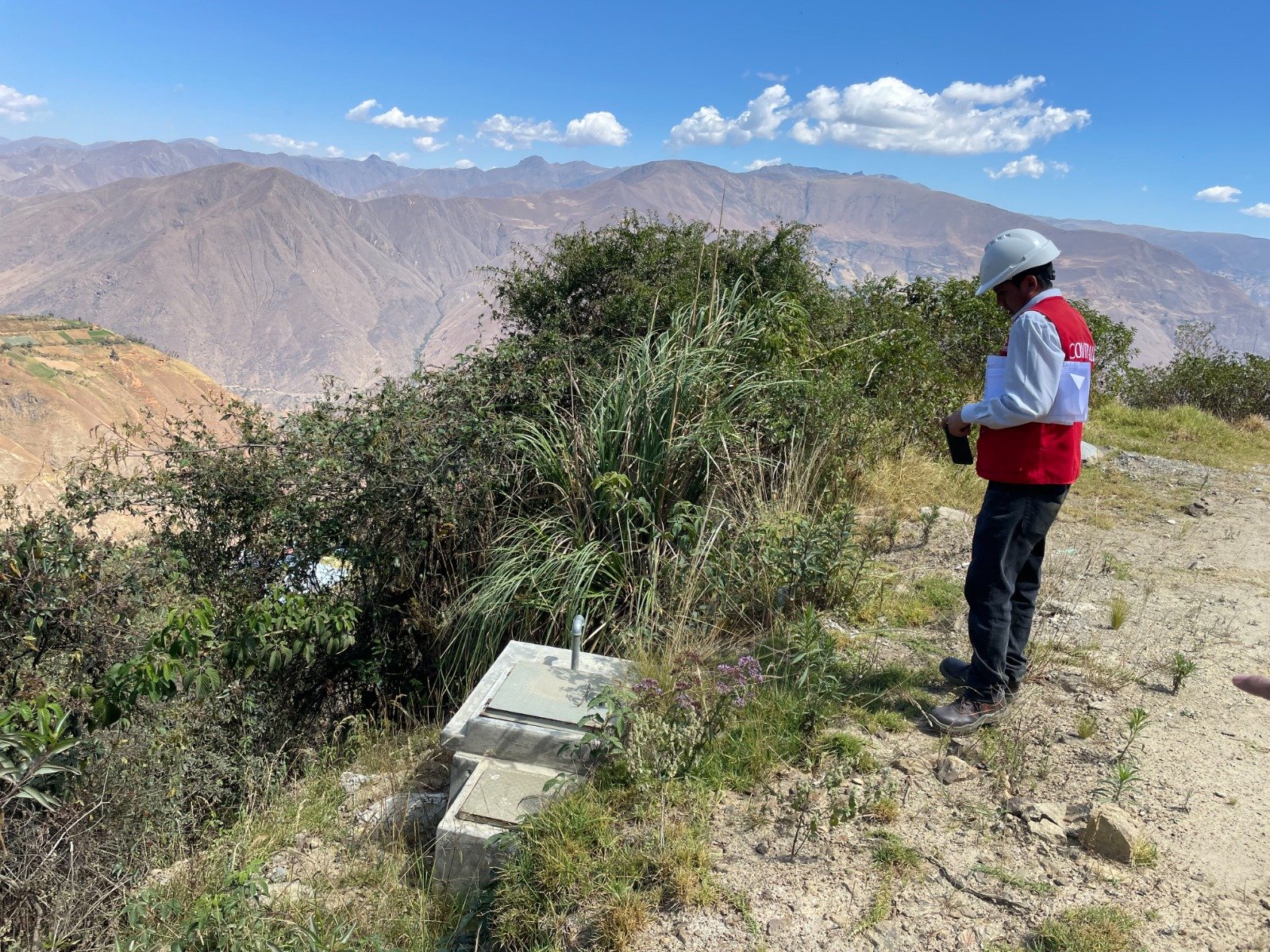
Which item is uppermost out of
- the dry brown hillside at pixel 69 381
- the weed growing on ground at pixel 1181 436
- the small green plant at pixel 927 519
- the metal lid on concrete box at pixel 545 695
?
the weed growing on ground at pixel 1181 436

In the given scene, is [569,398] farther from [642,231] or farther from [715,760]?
[642,231]

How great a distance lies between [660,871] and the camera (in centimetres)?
235

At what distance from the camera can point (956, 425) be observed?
2.97 meters

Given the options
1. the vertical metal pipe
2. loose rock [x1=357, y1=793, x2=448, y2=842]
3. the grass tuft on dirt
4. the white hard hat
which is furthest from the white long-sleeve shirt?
the grass tuft on dirt

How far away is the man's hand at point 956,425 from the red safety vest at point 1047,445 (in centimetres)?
12

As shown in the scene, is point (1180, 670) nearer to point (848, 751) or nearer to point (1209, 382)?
point (848, 751)

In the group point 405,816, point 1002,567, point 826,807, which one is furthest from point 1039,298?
point 405,816

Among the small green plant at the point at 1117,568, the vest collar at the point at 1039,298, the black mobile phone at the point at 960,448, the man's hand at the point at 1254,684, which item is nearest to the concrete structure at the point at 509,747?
the black mobile phone at the point at 960,448

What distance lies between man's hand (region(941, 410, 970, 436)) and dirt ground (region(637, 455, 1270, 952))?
1.17 metres

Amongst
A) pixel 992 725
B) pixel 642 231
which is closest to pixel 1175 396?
pixel 642 231

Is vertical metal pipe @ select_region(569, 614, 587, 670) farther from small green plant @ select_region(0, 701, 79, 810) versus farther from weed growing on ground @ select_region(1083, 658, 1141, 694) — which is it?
weed growing on ground @ select_region(1083, 658, 1141, 694)

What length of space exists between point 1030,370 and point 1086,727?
1.50 meters

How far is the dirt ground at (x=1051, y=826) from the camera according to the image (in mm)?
2168

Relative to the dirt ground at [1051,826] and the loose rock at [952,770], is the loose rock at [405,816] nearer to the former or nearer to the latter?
the dirt ground at [1051,826]
